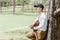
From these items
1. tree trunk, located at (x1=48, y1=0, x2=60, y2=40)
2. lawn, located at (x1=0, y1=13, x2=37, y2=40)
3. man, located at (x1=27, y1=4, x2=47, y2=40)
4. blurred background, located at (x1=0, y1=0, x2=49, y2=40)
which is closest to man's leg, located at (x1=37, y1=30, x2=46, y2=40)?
man, located at (x1=27, y1=4, x2=47, y2=40)

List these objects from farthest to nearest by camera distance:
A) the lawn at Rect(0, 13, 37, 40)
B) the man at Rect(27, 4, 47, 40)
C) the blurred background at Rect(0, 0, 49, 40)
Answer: the blurred background at Rect(0, 0, 49, 40)
the lawn at Rect(0, 13, 37, 40)
the man at Rect(27, 4, 47, 40)

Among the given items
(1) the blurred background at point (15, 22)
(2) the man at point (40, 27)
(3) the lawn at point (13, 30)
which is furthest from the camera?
(1) the blurred background at point (15, 22)

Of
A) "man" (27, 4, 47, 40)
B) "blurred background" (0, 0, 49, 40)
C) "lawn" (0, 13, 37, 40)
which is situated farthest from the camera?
"blurred background" (0, 0, 49, 40)

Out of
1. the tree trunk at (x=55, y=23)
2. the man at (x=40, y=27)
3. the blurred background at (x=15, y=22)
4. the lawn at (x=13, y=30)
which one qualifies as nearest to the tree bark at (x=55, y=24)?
the tree trunk at (x=55, y=23)

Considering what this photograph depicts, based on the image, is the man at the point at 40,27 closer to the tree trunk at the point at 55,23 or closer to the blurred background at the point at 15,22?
the tree trunk at the point at 55,23

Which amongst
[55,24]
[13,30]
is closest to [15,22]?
[13,30]

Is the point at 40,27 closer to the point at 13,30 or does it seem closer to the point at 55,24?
the point at 55,24

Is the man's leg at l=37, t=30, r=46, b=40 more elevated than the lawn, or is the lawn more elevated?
the man's leg at l=37, t=30, r=46, b=40

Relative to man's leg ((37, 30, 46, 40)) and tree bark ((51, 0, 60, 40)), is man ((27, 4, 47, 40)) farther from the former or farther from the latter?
tree bark ((51, 0, 60, 40))

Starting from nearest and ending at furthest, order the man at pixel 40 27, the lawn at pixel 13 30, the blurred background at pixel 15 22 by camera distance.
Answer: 1. the man at pixel 40 27
2. the lawn at pixel 13 30
3. the blurred background at pixel 15 22

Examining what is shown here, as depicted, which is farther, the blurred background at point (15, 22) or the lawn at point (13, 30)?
the blurred background at point (15, 22)

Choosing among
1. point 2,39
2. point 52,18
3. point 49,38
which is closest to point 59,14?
point 52,18

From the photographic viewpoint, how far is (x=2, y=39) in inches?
289

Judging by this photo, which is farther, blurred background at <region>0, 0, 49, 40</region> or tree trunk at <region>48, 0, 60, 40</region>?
blurred background at <region>0, 0, 49, 40</region>
